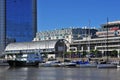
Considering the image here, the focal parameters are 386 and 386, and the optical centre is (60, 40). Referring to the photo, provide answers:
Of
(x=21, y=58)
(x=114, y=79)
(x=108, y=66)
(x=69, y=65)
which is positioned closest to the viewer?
(x=114, y=79)

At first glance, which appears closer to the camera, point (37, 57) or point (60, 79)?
point (60, 79)

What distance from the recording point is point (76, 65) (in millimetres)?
136375

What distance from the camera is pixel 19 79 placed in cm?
6288

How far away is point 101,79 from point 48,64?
8588cm

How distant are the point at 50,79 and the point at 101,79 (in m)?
8.39

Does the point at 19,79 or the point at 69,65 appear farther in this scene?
the point at 69,65

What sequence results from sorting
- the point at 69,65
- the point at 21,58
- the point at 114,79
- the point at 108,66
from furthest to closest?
the point at 21,58 → the point at 69,65 → the point at 108,66 → the point at 114,79

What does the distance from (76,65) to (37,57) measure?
1869cm

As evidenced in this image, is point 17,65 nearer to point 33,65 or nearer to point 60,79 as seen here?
point 33,65

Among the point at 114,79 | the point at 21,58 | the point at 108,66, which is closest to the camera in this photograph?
the point at 114,79

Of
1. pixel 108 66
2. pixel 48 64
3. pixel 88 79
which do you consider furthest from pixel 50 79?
pixel 48 64

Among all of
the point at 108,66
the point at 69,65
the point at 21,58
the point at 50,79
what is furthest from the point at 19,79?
the point at 21,58

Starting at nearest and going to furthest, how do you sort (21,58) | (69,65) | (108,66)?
(108,66), (69,65), (21,58)

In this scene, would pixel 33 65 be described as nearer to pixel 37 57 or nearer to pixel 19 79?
pixel 37 57
